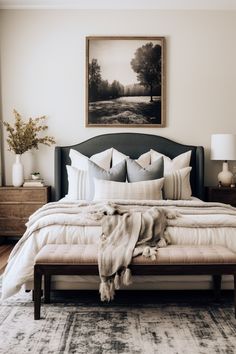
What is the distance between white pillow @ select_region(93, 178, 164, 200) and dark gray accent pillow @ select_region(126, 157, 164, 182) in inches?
10.8

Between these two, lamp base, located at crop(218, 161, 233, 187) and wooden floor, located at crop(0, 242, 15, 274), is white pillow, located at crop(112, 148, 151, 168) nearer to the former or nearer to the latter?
lamp base, located at crop(218, 161, 233, 187)

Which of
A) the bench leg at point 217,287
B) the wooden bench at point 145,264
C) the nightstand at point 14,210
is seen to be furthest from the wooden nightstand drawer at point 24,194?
the bench leg at point 217,287

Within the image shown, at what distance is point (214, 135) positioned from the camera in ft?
16.2

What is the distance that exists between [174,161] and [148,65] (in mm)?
1289

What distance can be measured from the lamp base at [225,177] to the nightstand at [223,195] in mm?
152

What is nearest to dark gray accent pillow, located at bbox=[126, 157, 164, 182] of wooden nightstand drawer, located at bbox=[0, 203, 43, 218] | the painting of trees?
the painting of trees

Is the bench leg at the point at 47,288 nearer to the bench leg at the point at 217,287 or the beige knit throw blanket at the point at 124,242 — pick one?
the beige knit throw blanket at the point at 124,242

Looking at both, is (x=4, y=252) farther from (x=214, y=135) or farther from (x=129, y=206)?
(x=214, y=135)

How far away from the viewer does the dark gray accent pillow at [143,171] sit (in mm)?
4395

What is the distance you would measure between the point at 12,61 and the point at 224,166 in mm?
2979

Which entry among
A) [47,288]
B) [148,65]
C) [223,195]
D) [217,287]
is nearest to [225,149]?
[223,195]

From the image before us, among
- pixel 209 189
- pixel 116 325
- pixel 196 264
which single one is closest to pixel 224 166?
pixel 209 189

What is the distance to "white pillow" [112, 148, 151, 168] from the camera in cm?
483

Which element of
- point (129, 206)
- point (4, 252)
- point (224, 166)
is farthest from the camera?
point (224, 166)
